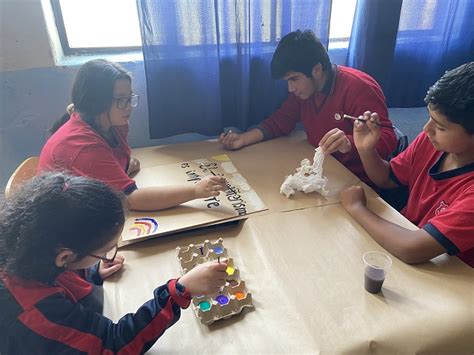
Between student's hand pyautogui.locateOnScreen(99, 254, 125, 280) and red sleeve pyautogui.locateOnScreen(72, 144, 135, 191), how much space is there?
0.22m

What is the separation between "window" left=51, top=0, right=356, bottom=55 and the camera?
1570mm

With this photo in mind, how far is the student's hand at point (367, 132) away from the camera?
48.9 inches

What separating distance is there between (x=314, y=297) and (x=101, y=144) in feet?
2.45

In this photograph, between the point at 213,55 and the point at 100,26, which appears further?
the point at 100,26

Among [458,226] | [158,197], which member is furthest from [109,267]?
[458,226]

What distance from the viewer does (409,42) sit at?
1806mm

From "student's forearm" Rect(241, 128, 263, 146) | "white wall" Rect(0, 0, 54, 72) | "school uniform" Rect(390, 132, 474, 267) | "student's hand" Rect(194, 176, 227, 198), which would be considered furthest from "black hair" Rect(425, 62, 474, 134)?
"white wall" Rect(0, 0, 54, 72)

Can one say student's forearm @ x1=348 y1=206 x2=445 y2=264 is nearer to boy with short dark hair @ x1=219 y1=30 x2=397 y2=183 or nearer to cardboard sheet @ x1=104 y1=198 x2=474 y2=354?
cardboard sheet @ x1=104 y1=198 x2=474 y2=354

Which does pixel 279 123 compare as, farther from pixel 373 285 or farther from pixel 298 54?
pixel 373 285

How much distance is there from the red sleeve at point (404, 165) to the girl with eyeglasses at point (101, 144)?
0.60 m

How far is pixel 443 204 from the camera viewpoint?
3.37ft

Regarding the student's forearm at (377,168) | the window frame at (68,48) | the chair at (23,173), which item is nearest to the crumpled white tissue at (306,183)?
the student's forearm at (377,168)

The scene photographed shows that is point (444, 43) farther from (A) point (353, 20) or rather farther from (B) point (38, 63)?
(B) point (38, 63)

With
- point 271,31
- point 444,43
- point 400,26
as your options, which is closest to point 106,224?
point 271,31
